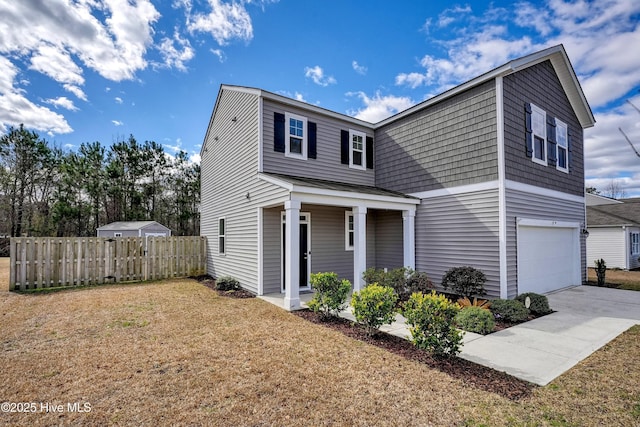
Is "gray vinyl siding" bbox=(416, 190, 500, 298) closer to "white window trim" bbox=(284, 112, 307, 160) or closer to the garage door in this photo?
the garage door

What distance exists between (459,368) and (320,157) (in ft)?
24.0

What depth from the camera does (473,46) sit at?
30.9ft

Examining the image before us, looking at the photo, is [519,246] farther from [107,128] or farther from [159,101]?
[107,128]

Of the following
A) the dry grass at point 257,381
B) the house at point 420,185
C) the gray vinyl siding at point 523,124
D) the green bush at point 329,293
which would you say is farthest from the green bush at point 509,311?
the green bush at point 329,293

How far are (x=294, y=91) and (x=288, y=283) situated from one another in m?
8.19

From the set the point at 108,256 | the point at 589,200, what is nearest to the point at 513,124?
the point at 108,256

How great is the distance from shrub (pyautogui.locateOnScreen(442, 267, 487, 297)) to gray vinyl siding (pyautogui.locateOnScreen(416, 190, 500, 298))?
0.44 m

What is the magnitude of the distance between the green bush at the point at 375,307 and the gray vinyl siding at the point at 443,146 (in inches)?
189

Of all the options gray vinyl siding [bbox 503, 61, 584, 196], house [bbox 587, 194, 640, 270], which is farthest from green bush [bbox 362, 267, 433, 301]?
house [bbox 587, 194, 640, 270]

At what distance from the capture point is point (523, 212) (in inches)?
314

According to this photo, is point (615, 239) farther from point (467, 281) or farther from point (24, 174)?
point (24, 174)

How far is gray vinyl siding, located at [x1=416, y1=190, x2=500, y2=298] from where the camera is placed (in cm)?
754

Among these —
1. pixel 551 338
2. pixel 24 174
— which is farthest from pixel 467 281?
pixel 24 174

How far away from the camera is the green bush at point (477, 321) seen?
539cm
